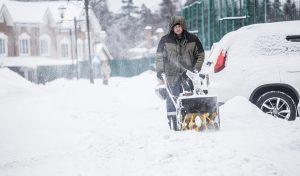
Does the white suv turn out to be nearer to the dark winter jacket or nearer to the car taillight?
the car taillight

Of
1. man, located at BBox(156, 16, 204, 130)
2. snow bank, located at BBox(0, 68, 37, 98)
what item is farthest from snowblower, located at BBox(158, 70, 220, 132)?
snow bank, located at BBox(0, 68, 37, 98)

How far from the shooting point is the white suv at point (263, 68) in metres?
7.77

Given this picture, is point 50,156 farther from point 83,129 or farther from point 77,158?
point 83,129

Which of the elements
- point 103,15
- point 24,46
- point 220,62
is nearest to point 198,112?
point 220,62

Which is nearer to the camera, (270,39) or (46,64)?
(270,39)

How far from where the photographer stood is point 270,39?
7.93 metres

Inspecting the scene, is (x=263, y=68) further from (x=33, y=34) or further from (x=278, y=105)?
(x=33, y=34)

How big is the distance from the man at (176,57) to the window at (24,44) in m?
42.8

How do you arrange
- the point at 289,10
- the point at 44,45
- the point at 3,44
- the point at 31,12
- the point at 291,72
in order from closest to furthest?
1. the point at 291,72
2. the point at 289,10
3. the point at 3,44
4. the point at 31,12
5. the point at 44,45

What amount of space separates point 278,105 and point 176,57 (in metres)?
2.10

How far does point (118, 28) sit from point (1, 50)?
39114 millimetres

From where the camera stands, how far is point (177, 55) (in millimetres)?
7188

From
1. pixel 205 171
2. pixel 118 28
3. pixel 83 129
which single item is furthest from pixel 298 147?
pixel 118 28

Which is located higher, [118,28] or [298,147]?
[118,28]
